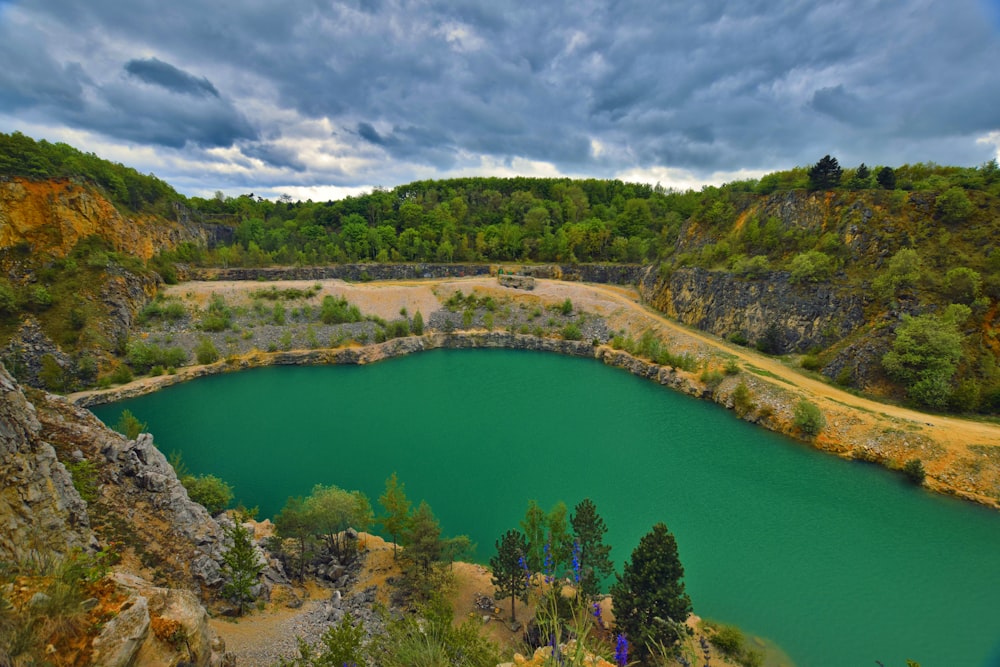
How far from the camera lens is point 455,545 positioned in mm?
16891

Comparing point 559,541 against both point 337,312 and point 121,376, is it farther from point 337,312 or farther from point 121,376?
point 337,312

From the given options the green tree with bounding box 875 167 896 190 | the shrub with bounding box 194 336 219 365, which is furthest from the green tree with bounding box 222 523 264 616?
the green tree with bounding box 875 167 896 190

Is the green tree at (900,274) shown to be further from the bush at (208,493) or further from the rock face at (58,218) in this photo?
the rock face at (58,218)

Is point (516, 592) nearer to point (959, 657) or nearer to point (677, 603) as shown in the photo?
point (677, 603)

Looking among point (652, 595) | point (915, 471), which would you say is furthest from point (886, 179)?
point (652, 595)

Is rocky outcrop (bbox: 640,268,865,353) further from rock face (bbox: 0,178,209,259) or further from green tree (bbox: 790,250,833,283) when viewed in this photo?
rock face (bbox: 0,178,209,259)

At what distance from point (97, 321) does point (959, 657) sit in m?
64.1

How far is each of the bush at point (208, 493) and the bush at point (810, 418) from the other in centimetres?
3496

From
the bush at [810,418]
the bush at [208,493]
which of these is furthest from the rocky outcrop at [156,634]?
the bush at [810,418]

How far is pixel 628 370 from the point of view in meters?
45.1

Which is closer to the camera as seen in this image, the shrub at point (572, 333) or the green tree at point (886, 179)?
the green tree at point (886, 179)

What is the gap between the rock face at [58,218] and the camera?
1666 inches

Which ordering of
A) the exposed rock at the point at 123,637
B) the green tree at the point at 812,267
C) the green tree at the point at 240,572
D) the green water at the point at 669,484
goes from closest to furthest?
1. the exposed rock at the point at 123,637
2. the green tree at the point at 240,572
3. the green water at the point at 669,484
4. the green tree at the point at 812,267

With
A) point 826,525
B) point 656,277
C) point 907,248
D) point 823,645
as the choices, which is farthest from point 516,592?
point 656,277
